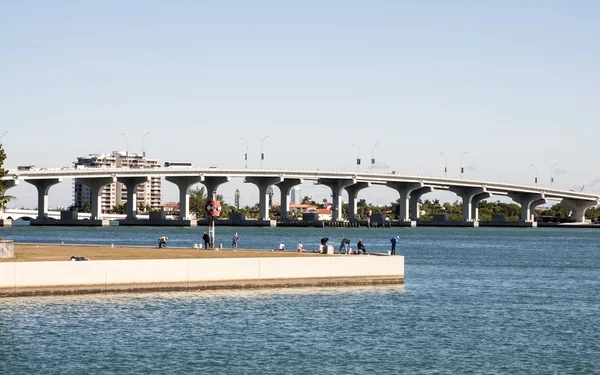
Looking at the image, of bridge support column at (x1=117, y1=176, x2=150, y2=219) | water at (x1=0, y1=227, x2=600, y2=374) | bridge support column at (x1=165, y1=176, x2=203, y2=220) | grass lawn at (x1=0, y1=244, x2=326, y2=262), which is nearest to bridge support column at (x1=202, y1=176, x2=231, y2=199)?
bridge support column at (x1=165, y1=176, x2=203, y2=220)

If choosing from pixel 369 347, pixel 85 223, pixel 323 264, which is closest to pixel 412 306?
pixel 323 264

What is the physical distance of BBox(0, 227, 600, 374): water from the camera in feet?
106

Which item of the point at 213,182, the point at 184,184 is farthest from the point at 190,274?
the point at 213,182

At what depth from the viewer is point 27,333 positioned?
3634 centimetres

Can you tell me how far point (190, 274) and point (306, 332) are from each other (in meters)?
11.9

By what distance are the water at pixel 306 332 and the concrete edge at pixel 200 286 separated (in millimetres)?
748

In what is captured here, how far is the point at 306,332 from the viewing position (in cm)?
3872

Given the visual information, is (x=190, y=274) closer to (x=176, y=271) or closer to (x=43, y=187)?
(x=176, y=271)

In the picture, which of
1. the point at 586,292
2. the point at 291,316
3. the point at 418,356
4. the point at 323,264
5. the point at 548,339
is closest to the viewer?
the point at 418,356

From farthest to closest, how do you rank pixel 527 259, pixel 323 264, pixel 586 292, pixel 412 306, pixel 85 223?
pixel 85 223 < pixel 527 259 < pixel 586 292 < pixel 323 264 < pixel 412 306

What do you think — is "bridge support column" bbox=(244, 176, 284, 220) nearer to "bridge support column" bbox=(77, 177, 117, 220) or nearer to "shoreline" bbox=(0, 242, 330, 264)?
"bridge support column" bbox=(77, 177, 117, 220)

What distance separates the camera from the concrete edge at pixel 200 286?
4497 centimetres

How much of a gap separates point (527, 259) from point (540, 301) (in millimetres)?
40878

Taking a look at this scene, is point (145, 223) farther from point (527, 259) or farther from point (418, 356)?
point (418, 356)
